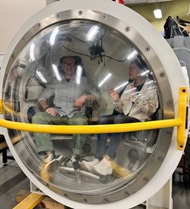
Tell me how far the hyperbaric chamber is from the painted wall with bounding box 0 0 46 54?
24.9 inches

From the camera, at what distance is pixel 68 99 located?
1.05m

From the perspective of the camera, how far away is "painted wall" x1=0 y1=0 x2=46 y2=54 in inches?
65.2

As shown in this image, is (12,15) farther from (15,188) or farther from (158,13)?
(158,13)

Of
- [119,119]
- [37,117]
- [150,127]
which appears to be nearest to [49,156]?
[37,117]

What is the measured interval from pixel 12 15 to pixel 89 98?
3.65 ft

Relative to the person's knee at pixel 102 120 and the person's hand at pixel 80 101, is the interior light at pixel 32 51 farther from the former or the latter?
the person's knee at pixel 102 120

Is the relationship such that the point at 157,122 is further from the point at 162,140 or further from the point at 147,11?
the point at 147,11

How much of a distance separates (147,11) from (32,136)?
6664 mm

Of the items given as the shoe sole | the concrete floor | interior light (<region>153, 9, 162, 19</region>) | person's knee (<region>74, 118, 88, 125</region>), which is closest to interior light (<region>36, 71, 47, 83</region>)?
person's knee (<region>74, 118, 88, 125</region>)

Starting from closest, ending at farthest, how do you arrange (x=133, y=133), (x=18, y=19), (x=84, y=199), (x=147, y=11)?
(x=133, y=133) < (x=84, y=199) < (x=18, y=19) < (x=147, y=11)

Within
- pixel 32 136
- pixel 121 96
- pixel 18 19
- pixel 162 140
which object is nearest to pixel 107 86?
pixel 121 96

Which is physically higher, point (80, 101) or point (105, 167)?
point (80, 101)

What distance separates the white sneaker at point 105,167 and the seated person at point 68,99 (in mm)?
101

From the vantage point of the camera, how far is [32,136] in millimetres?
1178
